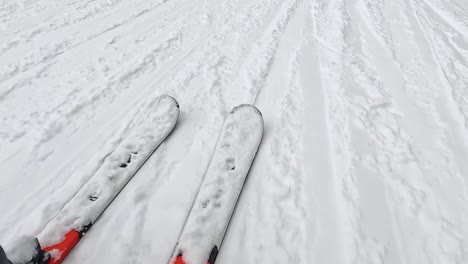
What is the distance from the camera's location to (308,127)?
271cm

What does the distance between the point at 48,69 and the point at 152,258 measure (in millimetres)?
2704

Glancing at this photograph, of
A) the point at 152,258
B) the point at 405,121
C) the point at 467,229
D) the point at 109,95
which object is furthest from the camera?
the point at 109,95

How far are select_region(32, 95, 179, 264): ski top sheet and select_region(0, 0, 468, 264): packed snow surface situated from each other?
0.08m

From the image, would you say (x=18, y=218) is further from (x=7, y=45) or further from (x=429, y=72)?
(x=429, y=72)

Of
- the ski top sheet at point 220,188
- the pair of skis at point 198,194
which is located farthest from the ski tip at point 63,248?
the ski top sheet at point 220,188

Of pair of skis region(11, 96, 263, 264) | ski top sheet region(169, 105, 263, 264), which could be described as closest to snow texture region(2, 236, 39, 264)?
pair of skis region(11, 96, 263, 264)

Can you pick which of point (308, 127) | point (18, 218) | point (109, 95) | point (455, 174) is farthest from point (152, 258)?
point (455, 174)

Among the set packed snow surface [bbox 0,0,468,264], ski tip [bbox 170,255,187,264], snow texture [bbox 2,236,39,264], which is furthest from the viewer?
packed snow surface [bbox 0,0,468,264]

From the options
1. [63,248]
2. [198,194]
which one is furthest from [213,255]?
[63,248]

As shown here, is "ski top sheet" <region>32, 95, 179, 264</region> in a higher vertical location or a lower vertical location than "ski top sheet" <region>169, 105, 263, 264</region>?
lower

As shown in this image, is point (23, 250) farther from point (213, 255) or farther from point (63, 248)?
point (213, 255)

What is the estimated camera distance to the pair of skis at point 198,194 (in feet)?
5.64

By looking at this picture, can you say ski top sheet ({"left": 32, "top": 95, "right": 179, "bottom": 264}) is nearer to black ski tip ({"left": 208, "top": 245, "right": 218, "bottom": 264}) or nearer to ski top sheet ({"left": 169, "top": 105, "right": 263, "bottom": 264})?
ski top sheet ({"left": 169, "top": 105, "right": 263, "bottom": 264})

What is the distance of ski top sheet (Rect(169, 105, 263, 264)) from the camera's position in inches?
67.6
